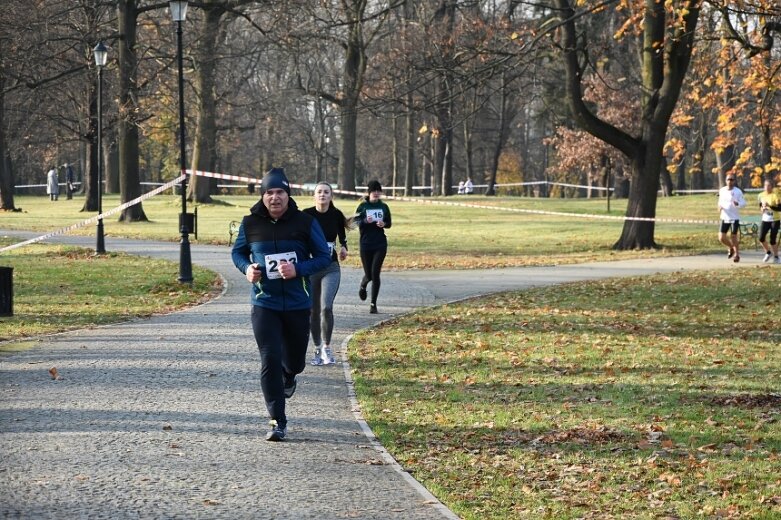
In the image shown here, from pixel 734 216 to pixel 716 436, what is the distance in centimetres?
1871

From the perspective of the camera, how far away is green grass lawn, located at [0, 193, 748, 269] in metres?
30.3

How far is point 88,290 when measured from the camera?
67.1ft

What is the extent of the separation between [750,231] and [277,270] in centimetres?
2708

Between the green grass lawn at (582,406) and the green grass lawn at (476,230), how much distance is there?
11.3m

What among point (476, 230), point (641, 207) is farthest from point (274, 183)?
point (476, 230)

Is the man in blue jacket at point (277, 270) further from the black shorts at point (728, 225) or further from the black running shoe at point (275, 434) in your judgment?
the black shorts at point (728, 225)

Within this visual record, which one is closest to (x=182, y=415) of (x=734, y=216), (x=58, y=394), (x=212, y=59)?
(x=58, y=394)

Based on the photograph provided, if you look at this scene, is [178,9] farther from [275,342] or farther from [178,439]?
[178,439]

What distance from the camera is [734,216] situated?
27.0m

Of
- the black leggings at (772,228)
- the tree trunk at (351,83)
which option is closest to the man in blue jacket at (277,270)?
the black leggings at (772,228)

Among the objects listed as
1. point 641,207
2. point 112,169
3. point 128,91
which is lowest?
point 641,207

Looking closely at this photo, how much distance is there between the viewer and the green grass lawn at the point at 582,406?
24.6ft

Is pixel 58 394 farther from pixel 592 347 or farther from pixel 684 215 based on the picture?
pixel 684 215

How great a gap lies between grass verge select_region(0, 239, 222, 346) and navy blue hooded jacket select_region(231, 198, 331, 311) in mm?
5634
